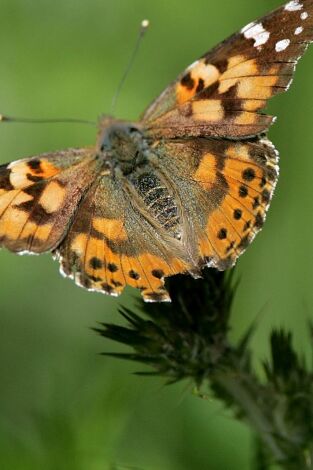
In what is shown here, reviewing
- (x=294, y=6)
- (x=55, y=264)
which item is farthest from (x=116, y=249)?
(x=55, y=264)

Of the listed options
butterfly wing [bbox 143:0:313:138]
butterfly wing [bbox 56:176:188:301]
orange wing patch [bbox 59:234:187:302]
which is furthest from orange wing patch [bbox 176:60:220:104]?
orange wing patch [bbox 59:234:187:302]

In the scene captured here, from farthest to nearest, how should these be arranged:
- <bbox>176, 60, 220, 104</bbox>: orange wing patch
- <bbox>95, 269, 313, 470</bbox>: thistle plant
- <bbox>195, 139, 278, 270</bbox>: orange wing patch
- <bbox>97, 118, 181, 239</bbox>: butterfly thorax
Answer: <bbox>97, 118, 181, 239</bbox>: butterfly thorax → <bbox>176, 60, 220, 104</bbox>: orange wing patch → <bbox>195, 139, 278, 270</bbox>: orange wing patch → <bbox>95, 269, 313, 470</bbox>: thistle plant

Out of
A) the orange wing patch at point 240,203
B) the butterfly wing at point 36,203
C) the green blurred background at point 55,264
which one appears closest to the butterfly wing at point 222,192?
the orange wing patch at point 240,203

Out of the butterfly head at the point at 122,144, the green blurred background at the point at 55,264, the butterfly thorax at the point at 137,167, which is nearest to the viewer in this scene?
the butterfly thorax at the point at 137,167

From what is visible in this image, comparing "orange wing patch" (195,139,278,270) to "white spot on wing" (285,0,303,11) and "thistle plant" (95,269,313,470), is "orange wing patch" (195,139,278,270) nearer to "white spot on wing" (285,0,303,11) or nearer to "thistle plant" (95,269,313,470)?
"thistle plant" (95,269,313,470)

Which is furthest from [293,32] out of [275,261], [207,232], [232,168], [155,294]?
[275,261]

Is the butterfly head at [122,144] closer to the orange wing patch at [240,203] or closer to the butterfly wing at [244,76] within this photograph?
the butterfly wing at [244,76]

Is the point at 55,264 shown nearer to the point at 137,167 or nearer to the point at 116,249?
the point at 137,167
